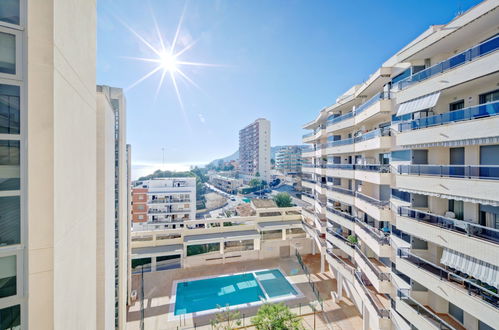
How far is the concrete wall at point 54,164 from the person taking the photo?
2.69m

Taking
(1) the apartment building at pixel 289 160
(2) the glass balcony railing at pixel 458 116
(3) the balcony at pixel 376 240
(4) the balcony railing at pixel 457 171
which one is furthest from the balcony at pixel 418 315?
(1) the apartment building at pixel 289 160

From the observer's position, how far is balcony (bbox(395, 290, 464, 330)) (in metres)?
6.92

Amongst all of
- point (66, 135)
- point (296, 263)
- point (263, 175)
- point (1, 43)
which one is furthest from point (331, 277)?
point (263, 175)

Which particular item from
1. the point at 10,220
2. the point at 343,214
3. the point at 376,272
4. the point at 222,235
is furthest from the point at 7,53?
the point at 222,235

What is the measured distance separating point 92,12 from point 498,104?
11.3 m

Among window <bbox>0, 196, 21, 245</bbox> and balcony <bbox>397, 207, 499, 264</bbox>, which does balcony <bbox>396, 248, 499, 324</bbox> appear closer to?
balcony <bbox>397, 207, 499, 264</bbox>

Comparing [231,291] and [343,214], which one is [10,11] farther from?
[231,291]

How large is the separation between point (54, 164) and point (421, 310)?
11953 millimetres

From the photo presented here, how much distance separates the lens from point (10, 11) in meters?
2.52

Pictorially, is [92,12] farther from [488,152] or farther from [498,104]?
[488,152]

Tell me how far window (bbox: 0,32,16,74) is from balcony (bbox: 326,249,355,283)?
15317 mm

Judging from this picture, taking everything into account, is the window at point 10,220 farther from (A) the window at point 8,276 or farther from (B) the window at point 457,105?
(B) the window at point 457,105

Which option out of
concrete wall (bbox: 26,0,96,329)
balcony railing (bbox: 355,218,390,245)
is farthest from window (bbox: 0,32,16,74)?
balcony railing (bbox: 355,218,390,245)

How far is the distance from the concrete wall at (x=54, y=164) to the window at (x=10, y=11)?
13 centimetres
